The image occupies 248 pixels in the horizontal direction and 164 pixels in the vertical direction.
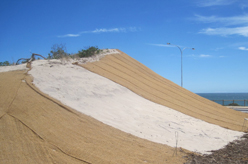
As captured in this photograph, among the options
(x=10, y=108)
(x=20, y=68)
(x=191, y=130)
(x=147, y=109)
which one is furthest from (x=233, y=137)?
(x=20, y=68)

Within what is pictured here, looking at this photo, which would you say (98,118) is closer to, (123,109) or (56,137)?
(123,109)

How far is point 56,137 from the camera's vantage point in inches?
283

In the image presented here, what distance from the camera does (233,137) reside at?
38.4ft

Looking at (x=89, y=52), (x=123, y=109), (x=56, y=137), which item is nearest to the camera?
(x=56, y=137)

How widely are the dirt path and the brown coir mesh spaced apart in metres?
5.61

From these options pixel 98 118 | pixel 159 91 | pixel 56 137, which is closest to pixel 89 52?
pixel 159 91

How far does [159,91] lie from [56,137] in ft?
32.3

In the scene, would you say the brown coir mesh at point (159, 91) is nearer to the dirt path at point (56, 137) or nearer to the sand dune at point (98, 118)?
the sand dune at point (98, 118)

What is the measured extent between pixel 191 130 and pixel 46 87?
24.8 feet

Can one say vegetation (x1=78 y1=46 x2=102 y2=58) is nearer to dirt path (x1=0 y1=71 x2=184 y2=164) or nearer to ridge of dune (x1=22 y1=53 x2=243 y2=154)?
ridge of dune (x1=22 y1=53 x2=243 y2=154)

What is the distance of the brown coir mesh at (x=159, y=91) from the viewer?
14195mm

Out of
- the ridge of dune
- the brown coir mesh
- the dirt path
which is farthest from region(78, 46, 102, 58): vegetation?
the dirt path

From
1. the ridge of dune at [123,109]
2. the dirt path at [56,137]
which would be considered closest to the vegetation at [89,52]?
the ridge of dune at [123,109]

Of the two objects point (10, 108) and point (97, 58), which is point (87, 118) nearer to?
point (10, 108)
